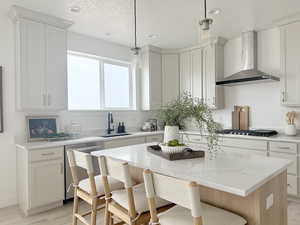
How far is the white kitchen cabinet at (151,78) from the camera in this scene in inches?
179

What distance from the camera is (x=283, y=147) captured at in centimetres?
304

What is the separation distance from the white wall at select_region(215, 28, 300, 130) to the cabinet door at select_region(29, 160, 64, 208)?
10.3 feet

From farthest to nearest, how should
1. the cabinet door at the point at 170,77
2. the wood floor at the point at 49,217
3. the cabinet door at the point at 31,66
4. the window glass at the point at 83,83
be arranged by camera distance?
1. the cabinet door at the point at 170,77
2. the window glass at the point at 83,83
3. the cabinet door at the point at 31,66
4. the wood floor at the point at 49,217

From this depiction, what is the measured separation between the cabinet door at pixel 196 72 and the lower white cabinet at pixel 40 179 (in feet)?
9.14

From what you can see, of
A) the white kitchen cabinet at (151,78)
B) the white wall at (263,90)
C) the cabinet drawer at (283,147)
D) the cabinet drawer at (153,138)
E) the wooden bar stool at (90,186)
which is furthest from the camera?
the white kitchen cabinet at (151,78)

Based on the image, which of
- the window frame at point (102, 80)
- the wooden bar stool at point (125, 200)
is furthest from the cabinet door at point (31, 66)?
the wooden bar stool at point (125, 200)

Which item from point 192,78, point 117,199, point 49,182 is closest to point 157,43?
point 192,78

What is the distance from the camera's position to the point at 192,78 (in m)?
4.53

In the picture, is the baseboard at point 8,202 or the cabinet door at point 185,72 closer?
the baseboard at point 8,202

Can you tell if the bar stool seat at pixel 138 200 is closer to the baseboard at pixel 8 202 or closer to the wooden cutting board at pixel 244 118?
the baseboard at pixel 8 202

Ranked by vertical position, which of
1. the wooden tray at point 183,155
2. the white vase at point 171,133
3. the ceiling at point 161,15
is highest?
the ceiling at point 161,15

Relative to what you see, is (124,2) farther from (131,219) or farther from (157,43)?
(131,219)

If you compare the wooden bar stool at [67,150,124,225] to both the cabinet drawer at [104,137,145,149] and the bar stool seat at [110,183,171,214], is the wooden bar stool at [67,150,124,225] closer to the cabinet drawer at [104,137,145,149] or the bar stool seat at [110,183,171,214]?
the bar stool seat at [110,183,171,214]

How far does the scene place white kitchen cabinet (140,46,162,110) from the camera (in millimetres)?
4551
